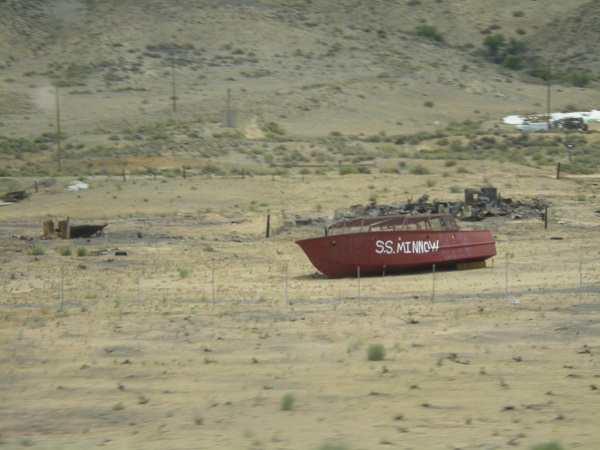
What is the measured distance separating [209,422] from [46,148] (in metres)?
54.9

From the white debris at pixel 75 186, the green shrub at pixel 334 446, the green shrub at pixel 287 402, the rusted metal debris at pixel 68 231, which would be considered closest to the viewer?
the green shrub at pixel 334 446

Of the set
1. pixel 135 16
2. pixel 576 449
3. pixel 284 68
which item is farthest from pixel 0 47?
pixel 576 449

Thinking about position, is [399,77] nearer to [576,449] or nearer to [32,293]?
[32,293]

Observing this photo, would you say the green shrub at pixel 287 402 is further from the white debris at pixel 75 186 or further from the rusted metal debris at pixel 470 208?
the white debris at pixel 75 186

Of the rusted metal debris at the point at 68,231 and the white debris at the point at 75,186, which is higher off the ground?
the white debris at the point at 75,186

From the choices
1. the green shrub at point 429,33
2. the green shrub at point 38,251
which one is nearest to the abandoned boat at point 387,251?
the green shrub at point 38,251

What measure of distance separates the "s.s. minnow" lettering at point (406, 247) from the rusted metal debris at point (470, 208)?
30.9ft

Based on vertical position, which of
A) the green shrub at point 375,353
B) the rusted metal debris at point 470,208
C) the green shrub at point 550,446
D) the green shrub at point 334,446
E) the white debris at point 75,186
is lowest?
the green shrub at point 334,446

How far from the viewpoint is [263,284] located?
25234mm

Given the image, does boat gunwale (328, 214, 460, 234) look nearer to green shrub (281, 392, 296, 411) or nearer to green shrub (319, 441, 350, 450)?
green shrub (281, 392, 296, 411)

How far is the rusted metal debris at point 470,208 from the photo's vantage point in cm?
3706

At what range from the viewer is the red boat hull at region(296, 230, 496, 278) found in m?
26.1

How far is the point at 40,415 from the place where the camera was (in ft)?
46.2

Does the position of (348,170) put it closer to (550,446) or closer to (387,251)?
(387,251)
